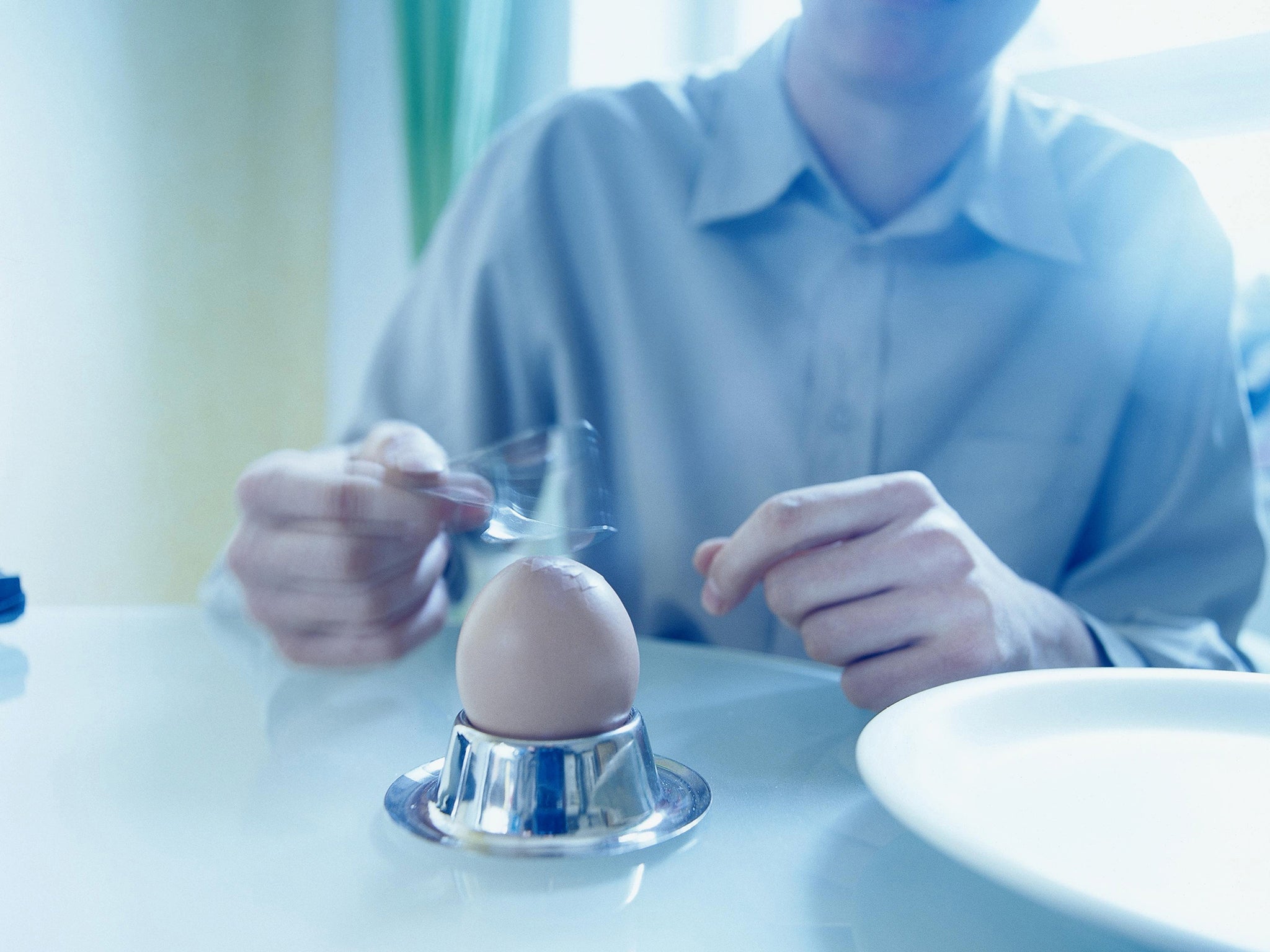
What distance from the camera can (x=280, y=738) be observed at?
0.48 meters

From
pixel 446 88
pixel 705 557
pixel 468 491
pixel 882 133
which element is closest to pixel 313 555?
pixel 468 491

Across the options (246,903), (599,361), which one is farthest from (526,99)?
(246,903)

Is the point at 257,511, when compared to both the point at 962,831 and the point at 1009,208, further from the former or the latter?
the point at 1009,208

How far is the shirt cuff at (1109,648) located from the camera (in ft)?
2.34

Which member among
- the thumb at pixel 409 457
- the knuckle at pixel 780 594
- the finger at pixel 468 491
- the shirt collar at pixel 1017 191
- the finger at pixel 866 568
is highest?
the shirt collar at pixel 1017 191

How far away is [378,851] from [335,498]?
298 millimetres

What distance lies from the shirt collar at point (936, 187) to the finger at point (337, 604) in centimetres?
51

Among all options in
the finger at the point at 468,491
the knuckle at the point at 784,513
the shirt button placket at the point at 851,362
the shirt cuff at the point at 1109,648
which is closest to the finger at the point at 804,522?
the knuckle at the point at 784,513

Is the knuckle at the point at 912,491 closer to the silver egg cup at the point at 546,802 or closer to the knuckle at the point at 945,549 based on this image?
the knuckle at the point at 945,549

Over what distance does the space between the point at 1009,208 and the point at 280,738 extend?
83 centimetres

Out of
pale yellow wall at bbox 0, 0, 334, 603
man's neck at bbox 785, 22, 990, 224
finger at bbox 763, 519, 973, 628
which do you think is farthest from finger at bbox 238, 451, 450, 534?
pale yellow wall at bbox 0, 0, 334, 603

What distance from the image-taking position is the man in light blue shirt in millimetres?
931

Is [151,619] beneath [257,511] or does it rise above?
beneath

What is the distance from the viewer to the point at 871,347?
93 centimetres
